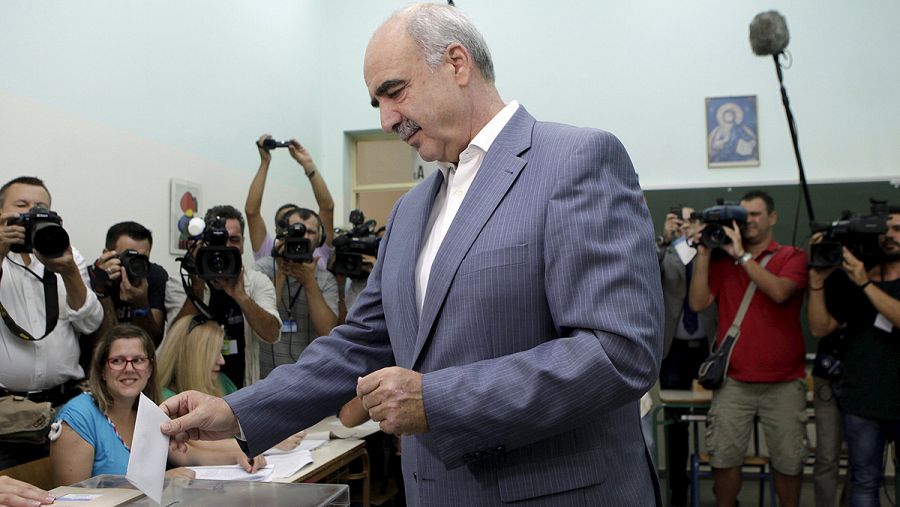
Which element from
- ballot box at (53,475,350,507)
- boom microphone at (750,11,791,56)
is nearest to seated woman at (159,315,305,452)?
ballot box at (53,475,350,507)

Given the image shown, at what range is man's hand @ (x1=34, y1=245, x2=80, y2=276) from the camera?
3.02 metres

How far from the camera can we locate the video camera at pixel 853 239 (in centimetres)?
407

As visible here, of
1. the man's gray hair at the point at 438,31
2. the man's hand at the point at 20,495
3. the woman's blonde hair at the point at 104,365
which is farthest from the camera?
the woman's blonde hair at the point at 104,365

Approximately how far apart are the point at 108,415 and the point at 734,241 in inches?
133

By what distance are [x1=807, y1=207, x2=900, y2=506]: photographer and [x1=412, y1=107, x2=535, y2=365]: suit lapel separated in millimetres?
3388

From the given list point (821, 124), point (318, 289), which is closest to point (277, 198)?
point (318, 289)

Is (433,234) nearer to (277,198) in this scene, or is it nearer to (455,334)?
(455,334)

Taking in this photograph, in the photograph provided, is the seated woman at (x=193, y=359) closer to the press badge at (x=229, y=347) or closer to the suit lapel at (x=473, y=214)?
the press badge at (x=229, y=347)

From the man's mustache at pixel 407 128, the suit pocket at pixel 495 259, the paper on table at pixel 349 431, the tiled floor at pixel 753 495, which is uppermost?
the man's mustache at pixel 407 128

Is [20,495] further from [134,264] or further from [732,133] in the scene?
[732,133]

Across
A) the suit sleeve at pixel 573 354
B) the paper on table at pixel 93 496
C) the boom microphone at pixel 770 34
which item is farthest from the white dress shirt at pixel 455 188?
the boom microphone at pixel 770 34

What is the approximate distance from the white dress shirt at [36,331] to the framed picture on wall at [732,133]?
520 cm

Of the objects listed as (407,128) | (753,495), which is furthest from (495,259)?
(753,495)

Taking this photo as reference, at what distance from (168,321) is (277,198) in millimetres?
2815
